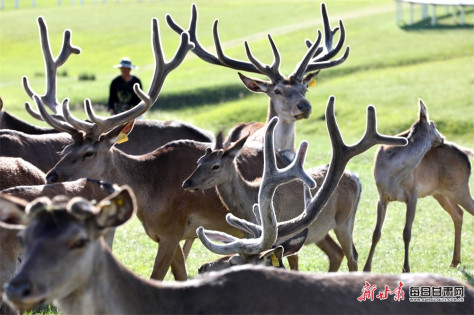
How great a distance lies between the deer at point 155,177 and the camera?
8609 mm

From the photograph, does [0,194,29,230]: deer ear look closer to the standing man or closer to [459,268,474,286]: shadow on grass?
[459,268,474,286]: shadow on grass

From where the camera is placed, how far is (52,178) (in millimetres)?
8148

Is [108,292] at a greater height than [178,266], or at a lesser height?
greater

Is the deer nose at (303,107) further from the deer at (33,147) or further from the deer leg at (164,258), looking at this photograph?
the deer leg at (164,258)

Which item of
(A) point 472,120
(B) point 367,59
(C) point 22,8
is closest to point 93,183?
(A) point 472,120

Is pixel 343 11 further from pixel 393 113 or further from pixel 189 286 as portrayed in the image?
pixel 189 286

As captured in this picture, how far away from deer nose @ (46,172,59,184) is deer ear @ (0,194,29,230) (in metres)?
3.70

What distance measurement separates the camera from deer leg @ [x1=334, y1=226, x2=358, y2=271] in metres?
9.72

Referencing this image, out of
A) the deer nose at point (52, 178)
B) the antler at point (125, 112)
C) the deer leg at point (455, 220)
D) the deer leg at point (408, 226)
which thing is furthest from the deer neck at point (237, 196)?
the deer leg at point (455, 220)

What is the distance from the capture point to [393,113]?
26.4 metres

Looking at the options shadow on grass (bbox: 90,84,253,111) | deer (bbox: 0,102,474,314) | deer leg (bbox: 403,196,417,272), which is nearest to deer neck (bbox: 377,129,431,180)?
deer leg (bbox: 403,196,417,272)

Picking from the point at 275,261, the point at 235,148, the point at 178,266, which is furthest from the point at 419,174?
the point at 275,261

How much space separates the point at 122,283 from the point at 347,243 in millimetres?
5809

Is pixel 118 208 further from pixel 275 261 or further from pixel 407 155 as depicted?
pixel 407 155
